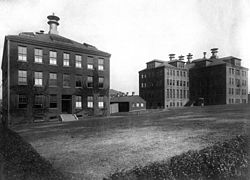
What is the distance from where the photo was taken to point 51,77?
24.9 m

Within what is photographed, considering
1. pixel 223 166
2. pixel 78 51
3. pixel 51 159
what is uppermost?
pixel 78 51

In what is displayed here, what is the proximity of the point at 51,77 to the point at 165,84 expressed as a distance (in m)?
32.1

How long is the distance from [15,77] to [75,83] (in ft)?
24.0

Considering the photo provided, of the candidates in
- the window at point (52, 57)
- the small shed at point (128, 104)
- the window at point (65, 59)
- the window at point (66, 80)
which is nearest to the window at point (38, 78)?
the window at point (52, 57)

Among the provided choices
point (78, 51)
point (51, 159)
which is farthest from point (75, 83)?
point (51, 159)

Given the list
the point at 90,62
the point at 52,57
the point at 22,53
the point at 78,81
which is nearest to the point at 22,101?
the point at 22,53

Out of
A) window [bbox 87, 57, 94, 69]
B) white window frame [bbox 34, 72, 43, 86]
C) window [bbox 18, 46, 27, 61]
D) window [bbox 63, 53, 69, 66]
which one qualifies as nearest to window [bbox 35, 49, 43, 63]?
window [bbox 18, 46, 27, 61]

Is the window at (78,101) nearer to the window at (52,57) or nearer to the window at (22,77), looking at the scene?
the window at (52,57)

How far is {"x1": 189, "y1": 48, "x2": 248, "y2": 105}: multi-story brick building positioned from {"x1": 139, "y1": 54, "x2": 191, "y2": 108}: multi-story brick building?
3600 mm

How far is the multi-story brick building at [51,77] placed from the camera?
22203 millimetres

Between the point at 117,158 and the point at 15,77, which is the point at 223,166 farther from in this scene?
the point at 15,77

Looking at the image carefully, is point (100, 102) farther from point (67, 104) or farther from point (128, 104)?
point (128, 104)

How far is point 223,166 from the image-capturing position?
491 centimetres

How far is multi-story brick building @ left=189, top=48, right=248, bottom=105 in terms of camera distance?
46375 mm
